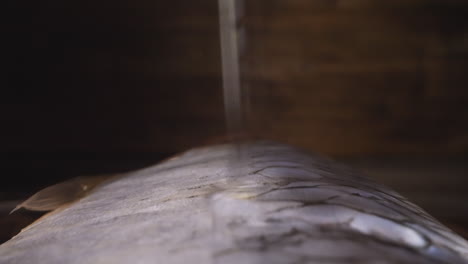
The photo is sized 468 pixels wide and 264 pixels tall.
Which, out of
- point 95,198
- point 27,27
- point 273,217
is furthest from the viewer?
point 27,27

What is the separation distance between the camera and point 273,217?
1.39ft

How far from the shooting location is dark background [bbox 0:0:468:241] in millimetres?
1643

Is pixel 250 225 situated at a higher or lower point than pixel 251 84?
lower

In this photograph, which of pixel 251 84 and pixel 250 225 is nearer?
pixel 250 225

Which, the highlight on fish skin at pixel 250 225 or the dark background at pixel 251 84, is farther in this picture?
the dark background at pixel 251 84

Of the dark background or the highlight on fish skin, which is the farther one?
the dark background

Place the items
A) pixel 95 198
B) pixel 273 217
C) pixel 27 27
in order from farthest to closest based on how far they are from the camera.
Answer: pixel 27 27
pixel 95 198
pixel 273 217

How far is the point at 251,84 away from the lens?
5.52ft

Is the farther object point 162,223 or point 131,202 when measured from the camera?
point 131,202

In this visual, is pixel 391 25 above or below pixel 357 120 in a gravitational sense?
above

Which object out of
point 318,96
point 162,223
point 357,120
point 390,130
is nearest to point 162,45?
point 318,96

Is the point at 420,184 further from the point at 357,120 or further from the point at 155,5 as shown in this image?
the point at 155,5

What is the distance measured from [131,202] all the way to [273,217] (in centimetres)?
25

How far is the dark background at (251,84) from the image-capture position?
5.39 feet
